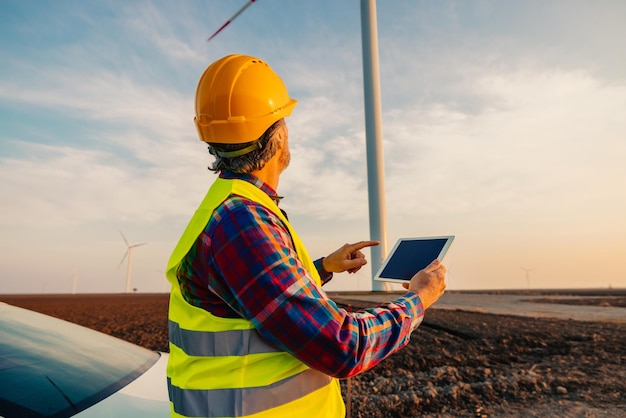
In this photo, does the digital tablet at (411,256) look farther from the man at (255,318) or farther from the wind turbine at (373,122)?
the wind turbine at (373,122)

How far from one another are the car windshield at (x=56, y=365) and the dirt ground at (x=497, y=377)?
1.08 m

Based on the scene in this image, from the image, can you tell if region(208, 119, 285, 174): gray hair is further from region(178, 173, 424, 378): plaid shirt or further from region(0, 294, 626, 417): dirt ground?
region(0, 294, 626, 417): dirt ground

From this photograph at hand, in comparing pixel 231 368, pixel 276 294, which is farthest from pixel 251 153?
pixel 231 368

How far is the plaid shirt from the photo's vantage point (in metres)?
1.03

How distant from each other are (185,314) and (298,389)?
334 millimetres

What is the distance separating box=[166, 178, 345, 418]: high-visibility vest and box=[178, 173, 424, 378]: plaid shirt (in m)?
0.04

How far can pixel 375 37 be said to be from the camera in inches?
939

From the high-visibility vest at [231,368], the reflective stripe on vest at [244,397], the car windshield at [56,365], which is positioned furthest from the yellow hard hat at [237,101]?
the car windshield at [56,365]

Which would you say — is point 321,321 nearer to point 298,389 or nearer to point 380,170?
point 298,389

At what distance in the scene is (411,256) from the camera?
5.26 ft

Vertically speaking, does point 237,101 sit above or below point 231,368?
above

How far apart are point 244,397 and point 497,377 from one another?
4623 mm

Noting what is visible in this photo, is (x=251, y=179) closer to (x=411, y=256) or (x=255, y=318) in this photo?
(x=255, y=318)

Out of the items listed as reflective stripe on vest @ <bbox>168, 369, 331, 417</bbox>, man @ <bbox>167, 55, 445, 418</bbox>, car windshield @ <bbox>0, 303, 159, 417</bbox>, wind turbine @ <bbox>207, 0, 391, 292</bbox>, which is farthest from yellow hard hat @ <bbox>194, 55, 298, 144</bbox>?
wind turbine @ <bbox>207, 0, 391, 292</bbox>
